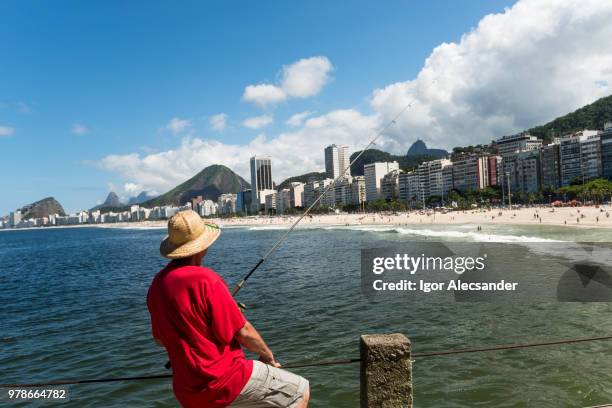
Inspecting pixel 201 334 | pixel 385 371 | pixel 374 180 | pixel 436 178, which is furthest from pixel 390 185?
pixel 201 334

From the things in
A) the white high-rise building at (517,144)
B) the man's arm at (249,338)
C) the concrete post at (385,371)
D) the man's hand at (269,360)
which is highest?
the white high-rise building at (517,144)

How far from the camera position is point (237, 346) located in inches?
101

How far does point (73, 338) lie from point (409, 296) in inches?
411

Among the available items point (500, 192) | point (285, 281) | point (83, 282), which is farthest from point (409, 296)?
point (500, 192)

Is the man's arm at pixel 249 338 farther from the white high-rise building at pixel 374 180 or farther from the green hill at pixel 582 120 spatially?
→ the white high-rise building at pixel 374 180

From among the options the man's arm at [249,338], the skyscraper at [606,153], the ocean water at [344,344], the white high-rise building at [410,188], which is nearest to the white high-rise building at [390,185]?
the white high-rise building at [410,188]

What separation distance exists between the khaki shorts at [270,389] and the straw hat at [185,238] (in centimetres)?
77

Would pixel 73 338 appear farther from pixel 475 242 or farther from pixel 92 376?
pixel 475 242

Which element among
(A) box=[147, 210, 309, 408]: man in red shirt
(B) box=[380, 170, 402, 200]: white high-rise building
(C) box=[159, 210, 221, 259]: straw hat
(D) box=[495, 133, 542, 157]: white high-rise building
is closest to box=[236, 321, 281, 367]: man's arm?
(A) box=[147, 210, 309, 408]: man in red shirt

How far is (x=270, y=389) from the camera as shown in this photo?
103 inches

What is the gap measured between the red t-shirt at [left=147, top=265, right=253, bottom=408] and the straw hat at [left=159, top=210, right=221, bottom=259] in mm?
113

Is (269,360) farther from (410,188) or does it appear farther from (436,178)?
(410,188)

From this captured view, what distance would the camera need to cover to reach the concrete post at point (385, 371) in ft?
10.8

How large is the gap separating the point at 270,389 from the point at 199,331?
59 centimetres
